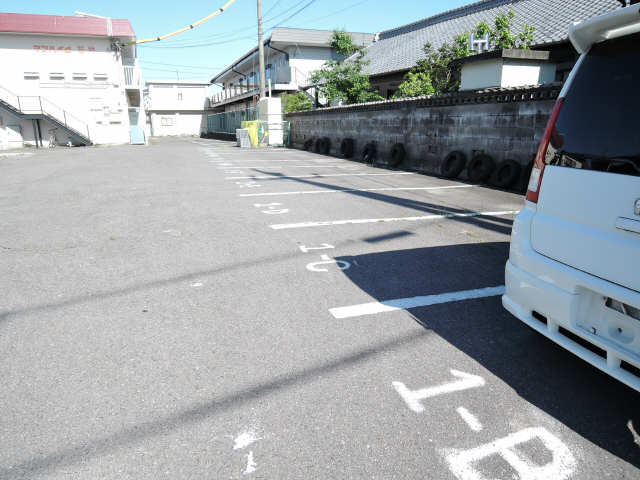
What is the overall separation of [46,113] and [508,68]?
25.7 m

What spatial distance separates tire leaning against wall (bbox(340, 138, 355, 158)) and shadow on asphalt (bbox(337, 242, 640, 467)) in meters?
12.2

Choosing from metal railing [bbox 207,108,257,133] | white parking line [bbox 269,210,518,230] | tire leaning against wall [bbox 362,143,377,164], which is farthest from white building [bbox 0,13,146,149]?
white parking line [bbox 269,210,518,230]

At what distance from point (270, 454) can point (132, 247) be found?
354cm

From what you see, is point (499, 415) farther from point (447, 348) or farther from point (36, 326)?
point (36, 326)

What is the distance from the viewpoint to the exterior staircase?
23.9 m

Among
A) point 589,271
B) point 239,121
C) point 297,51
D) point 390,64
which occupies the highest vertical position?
point 297,51

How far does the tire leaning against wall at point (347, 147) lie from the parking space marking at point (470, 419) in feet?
48.4

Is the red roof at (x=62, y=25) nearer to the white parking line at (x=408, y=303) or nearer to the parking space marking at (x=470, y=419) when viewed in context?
the white parking line at (x=408, y=303)

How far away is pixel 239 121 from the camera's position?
110 ft

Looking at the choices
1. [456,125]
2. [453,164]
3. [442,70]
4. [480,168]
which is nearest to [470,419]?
[480,168]

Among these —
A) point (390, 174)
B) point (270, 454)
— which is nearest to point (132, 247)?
point (270, 454)

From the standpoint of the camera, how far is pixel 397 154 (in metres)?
12.8

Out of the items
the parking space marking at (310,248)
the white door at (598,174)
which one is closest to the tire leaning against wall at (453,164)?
the parking space marking at (310,248)

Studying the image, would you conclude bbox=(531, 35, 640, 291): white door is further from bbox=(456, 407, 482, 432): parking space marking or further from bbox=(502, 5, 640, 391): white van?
bbox=(456, 407, 482, 432): parking space marking
